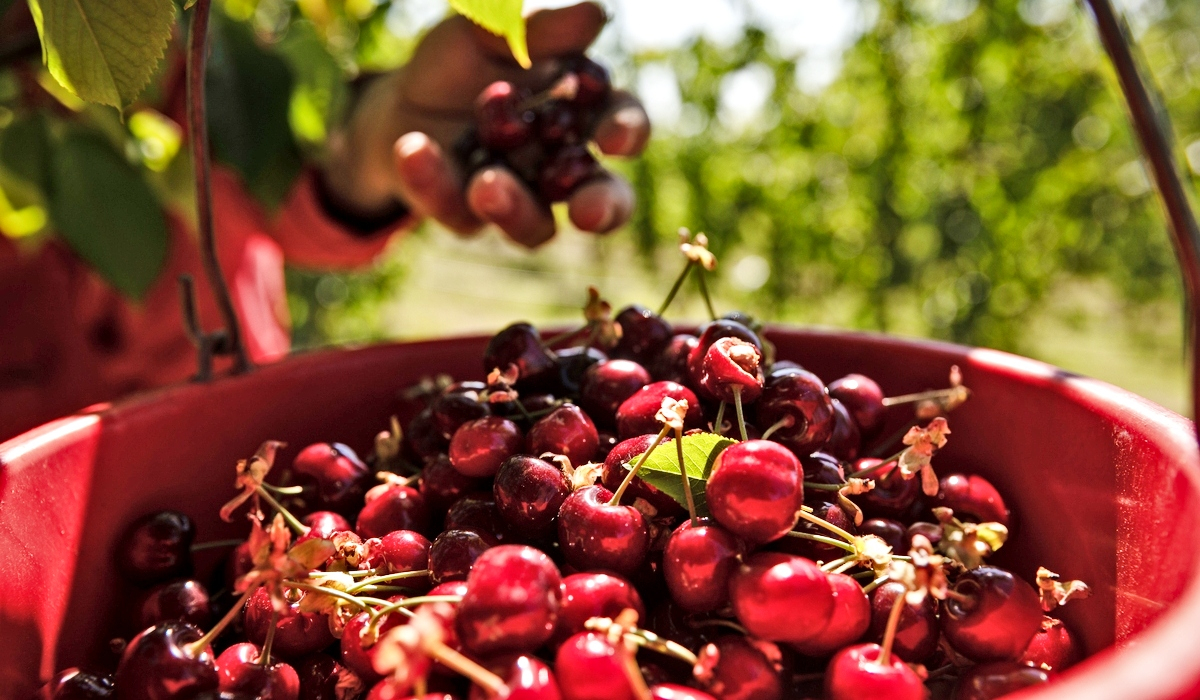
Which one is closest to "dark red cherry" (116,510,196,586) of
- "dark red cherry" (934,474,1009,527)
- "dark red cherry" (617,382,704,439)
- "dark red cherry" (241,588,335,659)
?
"dark red cherry" (241,588,335,659)

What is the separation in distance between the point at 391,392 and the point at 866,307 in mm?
1407

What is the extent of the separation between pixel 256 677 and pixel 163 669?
0.16 feet

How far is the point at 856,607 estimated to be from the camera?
0.45 m

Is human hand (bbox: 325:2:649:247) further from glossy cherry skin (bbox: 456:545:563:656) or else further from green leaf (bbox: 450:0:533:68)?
glossy cherry skin (bbox: 456:545:563:656)

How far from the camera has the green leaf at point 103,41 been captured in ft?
1.59

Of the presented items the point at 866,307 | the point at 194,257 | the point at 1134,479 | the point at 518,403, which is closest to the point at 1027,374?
the point at 1134,479

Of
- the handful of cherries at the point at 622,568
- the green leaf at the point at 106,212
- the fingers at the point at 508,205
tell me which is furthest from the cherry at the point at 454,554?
the green leaf at the point at 106,212

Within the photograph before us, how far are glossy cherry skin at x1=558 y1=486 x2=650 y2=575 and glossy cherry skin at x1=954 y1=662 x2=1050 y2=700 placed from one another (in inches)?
7.4

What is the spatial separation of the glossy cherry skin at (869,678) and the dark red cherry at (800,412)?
6.0 inches

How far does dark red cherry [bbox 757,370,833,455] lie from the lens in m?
0.55

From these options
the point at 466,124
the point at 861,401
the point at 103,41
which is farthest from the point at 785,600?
the point at 466,124

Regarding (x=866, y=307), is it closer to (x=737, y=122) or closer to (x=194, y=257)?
(x=737, y=122)

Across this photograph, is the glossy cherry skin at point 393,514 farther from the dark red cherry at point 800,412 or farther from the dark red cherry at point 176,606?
the dark red cherry at point 800,412

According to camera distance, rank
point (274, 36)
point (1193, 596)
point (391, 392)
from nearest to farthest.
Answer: point (1193, 596), point (391, 392), point (274, 36)
